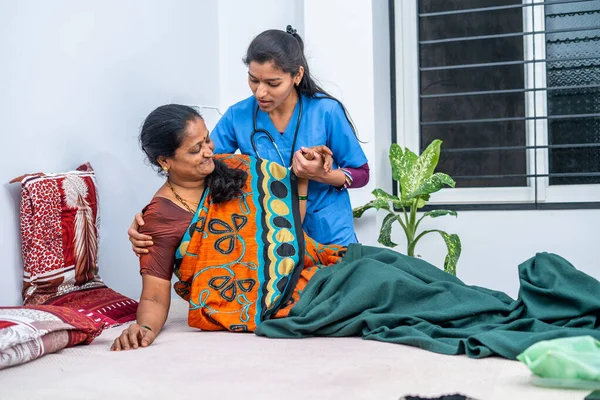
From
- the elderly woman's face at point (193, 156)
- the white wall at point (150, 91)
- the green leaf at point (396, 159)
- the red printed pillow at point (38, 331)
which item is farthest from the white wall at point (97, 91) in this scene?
the green leaf at point (396, 159)

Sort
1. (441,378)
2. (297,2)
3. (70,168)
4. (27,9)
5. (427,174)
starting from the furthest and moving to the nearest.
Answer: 1. (297,2)
2. (427,174)
3. (70,168)
4. (27,9)
5. (441,378)

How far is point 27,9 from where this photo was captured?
8.09 ft

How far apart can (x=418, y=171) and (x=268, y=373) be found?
6.57 ft

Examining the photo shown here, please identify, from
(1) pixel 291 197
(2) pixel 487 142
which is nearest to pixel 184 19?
(1) pixel 291 197

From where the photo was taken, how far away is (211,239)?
7.57 feet

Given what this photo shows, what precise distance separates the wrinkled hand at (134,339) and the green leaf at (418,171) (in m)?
1.71

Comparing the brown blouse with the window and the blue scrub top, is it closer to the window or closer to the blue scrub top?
the blue scrub top

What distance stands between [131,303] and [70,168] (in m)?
0.53

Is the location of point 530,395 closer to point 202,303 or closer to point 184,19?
point 202,303

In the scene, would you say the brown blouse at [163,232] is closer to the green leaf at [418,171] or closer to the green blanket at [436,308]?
the green blanket at [436,308]

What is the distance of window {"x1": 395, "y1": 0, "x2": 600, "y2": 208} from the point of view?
376cm

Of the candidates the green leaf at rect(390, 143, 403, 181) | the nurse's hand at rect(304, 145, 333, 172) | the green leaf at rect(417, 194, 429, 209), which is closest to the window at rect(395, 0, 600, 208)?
the green leaf at rect(417, 194, 429, 209)

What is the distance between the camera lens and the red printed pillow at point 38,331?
1.80m

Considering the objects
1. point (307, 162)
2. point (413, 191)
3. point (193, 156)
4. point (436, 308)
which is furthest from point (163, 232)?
point (413, 191)
